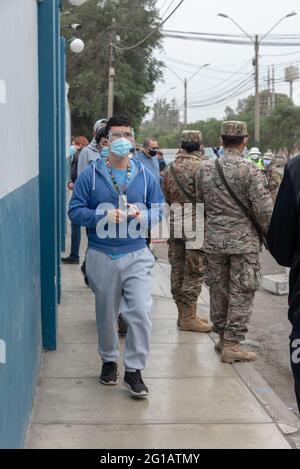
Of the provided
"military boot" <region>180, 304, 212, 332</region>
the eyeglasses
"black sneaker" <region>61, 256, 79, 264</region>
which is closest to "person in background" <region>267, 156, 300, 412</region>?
the eyeglasses

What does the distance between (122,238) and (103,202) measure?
0.29 m

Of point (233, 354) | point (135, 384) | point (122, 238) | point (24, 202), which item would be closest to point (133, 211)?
point (122, 238)

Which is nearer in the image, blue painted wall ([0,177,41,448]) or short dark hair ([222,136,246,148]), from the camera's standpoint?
blue painted wall ([0,177,41,448])

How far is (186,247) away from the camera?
22.4 feet

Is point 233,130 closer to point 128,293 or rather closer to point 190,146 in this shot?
point 190,146

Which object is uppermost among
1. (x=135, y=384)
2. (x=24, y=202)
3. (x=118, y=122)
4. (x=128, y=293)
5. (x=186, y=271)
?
(x=118, y=122)

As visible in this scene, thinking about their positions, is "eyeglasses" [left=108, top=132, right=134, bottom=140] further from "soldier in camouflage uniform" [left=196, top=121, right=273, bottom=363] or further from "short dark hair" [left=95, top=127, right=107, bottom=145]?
"short dark hair" [left=95, top=127, right=107, bottom=145]

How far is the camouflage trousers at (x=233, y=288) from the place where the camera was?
584 cm

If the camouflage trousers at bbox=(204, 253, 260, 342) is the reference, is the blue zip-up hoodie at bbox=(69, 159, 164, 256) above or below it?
above

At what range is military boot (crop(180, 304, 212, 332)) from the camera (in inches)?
271

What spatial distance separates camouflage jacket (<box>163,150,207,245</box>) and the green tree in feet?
106

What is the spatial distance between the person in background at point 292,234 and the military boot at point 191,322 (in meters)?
3.69

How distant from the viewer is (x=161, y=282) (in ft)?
31.7

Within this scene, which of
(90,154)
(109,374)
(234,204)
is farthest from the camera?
(90,154)
